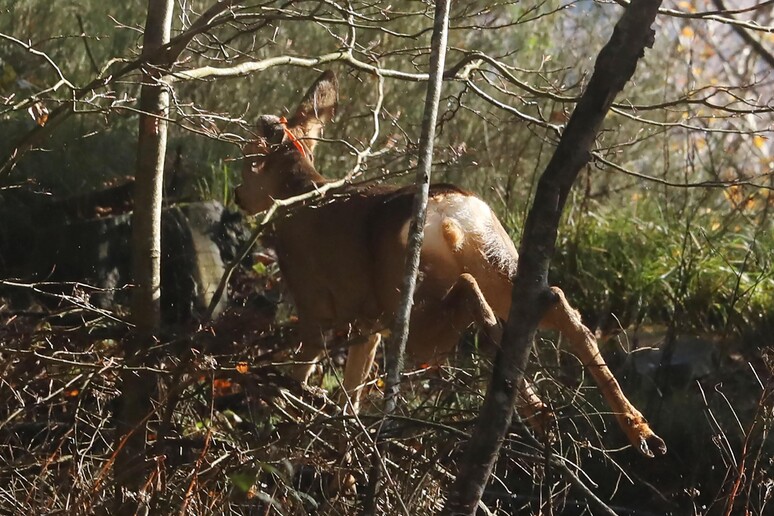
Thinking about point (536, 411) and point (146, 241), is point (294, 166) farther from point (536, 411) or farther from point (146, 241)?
point (536, 411)

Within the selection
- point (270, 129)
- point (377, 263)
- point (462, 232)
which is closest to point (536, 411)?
point (462, 232)

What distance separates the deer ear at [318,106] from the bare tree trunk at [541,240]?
4148mm

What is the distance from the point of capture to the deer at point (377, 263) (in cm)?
504

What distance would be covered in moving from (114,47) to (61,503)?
591cm

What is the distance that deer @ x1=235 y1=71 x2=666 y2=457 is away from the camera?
16.5ft

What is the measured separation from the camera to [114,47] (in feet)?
30.3

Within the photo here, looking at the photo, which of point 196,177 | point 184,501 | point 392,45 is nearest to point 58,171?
point 196,177

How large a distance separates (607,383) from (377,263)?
1829 mm

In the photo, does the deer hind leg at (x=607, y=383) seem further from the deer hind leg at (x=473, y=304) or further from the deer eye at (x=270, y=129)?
the deer eye at (x=270, y=129)

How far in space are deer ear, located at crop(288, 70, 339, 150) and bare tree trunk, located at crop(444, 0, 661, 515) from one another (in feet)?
13.6

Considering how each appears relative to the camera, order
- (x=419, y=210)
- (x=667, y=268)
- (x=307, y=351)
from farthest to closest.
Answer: (x=667, y=268), (x=307, y=351), (x=419, y=210)

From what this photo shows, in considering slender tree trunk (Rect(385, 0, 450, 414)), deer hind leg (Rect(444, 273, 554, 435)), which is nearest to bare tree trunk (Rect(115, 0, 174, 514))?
slender tree trunk (Rect(385, 0, 450, 414))

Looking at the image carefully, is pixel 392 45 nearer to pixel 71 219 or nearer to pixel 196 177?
pixel 196 177

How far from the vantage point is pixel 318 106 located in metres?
7.08
